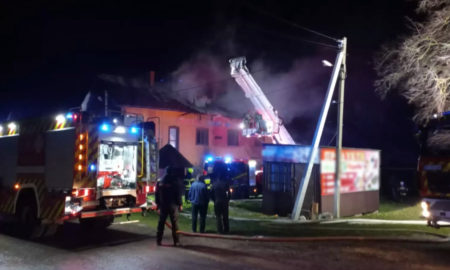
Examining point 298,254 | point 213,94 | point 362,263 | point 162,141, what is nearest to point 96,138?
point 298,254

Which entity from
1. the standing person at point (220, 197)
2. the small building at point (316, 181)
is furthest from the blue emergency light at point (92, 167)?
the small building at point (316, 181)

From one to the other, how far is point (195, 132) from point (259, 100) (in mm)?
14015

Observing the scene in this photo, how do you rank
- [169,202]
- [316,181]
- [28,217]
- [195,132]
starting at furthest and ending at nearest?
[195,132], [316,181], [28,217], [169,202]

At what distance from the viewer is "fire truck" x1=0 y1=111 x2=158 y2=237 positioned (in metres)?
9.27

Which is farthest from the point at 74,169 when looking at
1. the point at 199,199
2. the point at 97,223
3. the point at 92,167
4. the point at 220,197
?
the point at 220,197

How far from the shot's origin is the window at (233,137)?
3459cm

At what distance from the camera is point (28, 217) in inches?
407

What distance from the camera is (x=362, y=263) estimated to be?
24.3 ft

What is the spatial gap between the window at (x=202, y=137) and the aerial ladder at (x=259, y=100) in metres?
13.9

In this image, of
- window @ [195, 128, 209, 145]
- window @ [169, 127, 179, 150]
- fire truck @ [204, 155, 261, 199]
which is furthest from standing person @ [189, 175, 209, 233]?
window @ [195, 128, 209, 145]

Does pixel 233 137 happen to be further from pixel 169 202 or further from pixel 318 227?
pixel 169 202

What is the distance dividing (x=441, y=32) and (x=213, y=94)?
2079 cm

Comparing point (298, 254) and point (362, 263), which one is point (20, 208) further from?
point (362, 263)

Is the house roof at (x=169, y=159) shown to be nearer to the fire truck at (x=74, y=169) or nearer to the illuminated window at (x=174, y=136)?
the illuminated window at (x=174, y=136)
